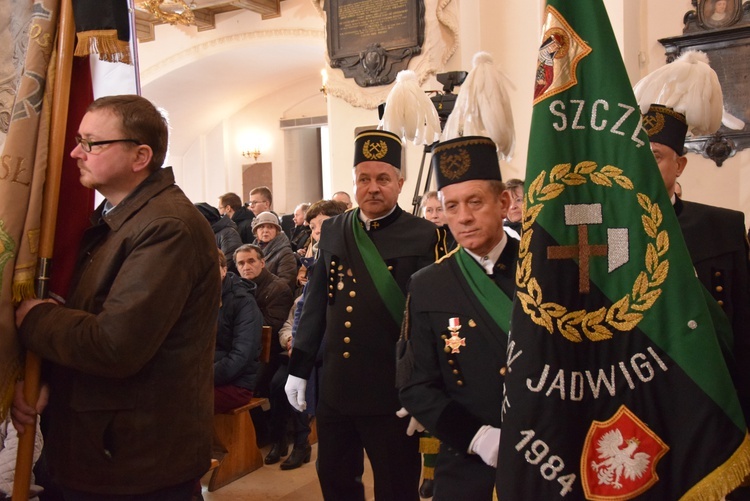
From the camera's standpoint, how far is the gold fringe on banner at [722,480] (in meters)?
1.26

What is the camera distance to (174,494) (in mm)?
1769

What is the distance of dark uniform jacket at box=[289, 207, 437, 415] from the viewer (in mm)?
2543

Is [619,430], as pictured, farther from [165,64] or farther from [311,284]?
[165,64]

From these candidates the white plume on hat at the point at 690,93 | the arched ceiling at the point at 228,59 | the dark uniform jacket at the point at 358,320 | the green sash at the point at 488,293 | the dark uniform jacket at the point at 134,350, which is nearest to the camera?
the dark uniform jacket at the point at 134,350

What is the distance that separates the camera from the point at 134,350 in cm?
160

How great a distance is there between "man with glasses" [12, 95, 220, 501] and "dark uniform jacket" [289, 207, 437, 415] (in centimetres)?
81

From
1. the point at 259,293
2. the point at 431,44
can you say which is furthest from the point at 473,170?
the point at 431,44

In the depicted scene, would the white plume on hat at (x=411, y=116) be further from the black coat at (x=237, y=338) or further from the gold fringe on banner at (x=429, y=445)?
the gold fringe on banner at (x=429, y=445)

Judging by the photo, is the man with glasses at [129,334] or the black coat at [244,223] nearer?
the man with glasses at [129,334]

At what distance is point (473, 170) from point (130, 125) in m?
0.90

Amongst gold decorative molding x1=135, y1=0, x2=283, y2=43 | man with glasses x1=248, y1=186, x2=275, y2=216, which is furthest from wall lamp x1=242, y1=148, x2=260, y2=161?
man with glasses x1=248, y1=186, x2=275, y2=216

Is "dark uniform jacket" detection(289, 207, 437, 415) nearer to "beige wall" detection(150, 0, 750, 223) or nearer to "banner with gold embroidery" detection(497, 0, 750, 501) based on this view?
"banner with gold embroidery" detection(497, 0, 750, 501)

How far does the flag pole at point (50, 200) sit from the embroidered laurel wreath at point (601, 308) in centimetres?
119

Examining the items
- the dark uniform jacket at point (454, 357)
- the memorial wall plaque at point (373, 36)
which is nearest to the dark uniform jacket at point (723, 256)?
the dark uniform jacket at point (454, 357)
